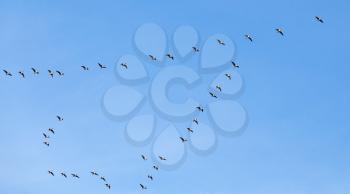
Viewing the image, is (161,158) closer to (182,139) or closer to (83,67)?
(182,139)

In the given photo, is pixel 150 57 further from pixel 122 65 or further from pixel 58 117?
pixel 58 117

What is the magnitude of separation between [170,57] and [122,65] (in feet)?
42.4

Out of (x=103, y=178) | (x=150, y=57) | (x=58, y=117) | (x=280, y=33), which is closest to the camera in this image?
(x=280, y=33)

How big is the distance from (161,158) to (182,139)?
7756 mm

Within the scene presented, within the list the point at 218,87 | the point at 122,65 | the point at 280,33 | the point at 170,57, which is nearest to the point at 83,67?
the point at 122,65

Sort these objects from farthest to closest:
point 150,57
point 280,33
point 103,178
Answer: point 103,178, point 150,57, point 280,33

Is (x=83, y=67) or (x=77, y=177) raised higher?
(x=83, y=67)

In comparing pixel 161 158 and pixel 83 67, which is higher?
pixel 83 67

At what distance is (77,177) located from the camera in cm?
14062

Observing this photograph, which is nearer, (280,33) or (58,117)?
(280,33)

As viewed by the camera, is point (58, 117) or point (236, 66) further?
point (58, 117)

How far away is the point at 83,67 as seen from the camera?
132m

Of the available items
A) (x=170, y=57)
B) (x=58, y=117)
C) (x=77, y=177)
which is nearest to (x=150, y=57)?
(x=170, y=57)

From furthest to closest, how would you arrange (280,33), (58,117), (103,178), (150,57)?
(103,178) → (58,117) → (150,57) → (280,33)
